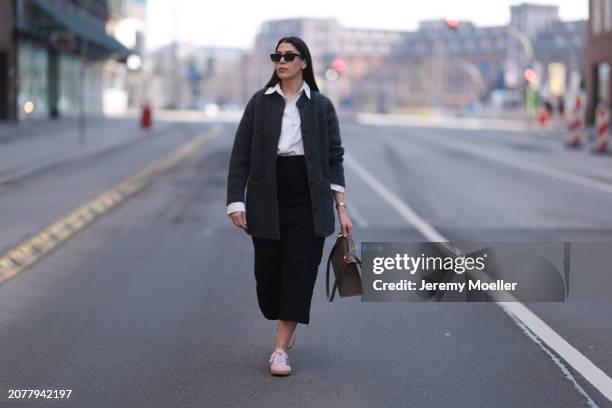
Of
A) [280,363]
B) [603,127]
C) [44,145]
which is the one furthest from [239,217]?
[603,127]

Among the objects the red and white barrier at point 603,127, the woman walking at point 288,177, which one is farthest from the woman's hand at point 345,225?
the red and white barrier at point 603,127

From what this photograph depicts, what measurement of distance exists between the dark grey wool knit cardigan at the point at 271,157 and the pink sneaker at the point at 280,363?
0.63 meters

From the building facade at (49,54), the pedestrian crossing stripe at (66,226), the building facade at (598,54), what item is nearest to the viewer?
the pedestrian crossing stripe at (66,226)

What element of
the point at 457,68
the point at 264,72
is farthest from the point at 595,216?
the point at 264,72

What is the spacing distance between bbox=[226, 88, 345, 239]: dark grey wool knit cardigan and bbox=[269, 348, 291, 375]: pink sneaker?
24.7 inches

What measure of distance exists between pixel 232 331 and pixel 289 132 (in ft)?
5.62

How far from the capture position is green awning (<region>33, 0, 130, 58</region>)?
4691 centimetres

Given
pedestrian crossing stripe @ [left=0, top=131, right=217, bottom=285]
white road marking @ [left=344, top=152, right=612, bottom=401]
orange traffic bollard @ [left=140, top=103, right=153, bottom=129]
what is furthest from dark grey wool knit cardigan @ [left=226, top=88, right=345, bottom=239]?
orange traffic bollard @ [left=140, top=103, right=153, bottom=129]

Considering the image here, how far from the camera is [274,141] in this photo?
571cm

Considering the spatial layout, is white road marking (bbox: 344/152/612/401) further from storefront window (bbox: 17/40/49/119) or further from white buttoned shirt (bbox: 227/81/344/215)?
storefront window (bbox: 17/40/49/119)

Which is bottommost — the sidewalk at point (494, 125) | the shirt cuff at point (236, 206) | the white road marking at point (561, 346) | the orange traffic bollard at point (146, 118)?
the sidewalk at point (494, 125)

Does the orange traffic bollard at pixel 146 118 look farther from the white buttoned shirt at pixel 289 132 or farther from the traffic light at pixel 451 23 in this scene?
the white buttoned shirt at pixel 289 132

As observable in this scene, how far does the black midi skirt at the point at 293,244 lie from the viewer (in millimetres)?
5746

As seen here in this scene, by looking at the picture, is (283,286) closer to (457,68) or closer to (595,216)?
(595,216)
